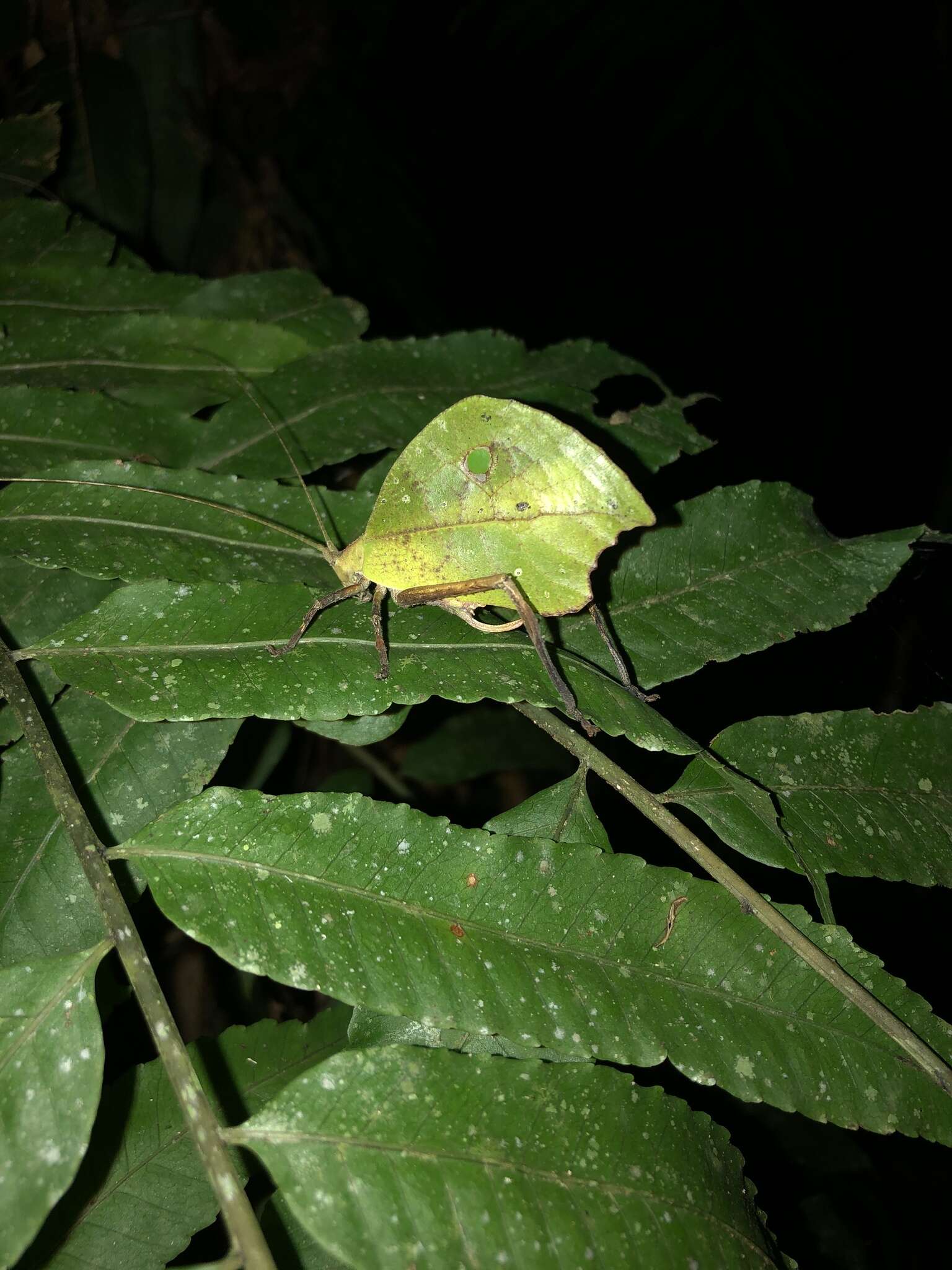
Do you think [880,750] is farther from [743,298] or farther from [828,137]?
[743,298]

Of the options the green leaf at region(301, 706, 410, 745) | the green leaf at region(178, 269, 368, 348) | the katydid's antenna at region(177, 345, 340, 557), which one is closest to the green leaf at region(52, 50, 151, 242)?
the green leaf at region(178, 269, 368, 348)

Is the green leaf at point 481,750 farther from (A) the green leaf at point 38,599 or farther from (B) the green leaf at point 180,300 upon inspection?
(A) the green leaf at point 38,599

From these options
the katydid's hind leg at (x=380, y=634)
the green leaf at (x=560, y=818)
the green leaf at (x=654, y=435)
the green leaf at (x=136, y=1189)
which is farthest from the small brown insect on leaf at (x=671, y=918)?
the green leaf at (x=654, y=435)

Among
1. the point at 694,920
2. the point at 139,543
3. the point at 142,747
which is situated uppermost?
the point at 139,543

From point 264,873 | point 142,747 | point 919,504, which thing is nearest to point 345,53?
point 919,504

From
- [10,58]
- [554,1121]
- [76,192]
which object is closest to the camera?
[554,1121]

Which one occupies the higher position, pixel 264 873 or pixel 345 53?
pixel 345 53

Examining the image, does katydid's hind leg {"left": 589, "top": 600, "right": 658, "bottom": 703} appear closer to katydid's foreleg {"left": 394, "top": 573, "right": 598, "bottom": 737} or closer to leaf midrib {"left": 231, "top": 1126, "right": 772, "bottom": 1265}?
katydid's foreleg {"left": 394, "top": 573, "right": 598, "bottom": 737}
